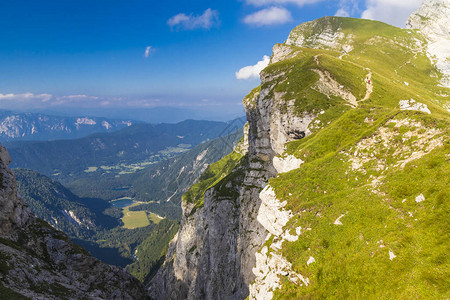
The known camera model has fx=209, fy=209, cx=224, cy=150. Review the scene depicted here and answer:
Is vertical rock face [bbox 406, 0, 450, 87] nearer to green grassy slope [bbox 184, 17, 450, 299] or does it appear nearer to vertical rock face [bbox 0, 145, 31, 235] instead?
green grassy slope [bbox 184, 17, 450, 299]

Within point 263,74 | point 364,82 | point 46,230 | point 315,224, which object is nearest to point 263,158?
point 263,74

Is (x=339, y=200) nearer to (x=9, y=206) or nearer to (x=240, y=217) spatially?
(x=240, y=217)

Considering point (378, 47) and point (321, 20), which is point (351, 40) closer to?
point (378, 47)

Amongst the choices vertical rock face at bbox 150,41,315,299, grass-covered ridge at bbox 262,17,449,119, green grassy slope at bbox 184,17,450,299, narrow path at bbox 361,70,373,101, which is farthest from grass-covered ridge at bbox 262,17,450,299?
grass-covered ridge at bbox 262,17,449,119

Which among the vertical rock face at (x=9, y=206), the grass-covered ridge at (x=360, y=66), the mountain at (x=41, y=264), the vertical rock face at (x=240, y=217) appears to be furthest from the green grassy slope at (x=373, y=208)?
the vertical rock face at (x=9, y=206)

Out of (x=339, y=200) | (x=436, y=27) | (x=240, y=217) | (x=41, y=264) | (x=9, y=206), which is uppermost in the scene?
(x=436, y=27)

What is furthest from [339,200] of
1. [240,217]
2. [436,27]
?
[436,27]
